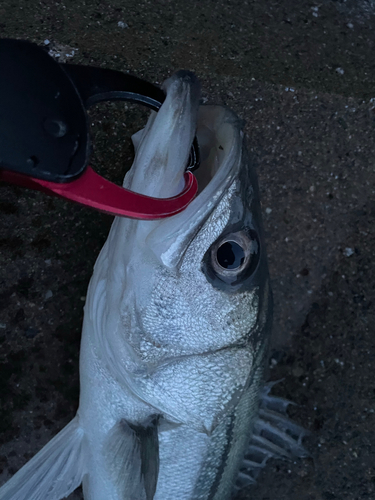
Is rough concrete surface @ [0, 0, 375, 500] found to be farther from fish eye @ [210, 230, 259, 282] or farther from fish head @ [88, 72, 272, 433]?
fish eye @ [210, 230, 259, 282]

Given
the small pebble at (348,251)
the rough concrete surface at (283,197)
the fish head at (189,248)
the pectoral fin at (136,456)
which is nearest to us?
the fish head at (189,248)

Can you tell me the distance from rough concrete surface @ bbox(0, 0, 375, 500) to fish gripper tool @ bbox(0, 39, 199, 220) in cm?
101

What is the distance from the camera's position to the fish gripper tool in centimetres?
84

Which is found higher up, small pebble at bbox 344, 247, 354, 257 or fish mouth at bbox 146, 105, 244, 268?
fish mouth at bbox 146, 105, 244, 268

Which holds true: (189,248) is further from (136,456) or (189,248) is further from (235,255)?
(136,456)

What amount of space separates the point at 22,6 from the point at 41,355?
5.68 ft

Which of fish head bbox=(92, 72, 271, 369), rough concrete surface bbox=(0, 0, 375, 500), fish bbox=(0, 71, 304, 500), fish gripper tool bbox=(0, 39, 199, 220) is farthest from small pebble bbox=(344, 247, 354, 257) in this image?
fish gripper tool bbox=(0, 39, 199, 220)

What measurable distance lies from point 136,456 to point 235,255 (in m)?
0.83

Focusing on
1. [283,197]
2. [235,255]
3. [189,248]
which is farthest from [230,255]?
[283,197]

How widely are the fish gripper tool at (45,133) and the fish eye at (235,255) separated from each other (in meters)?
0.37

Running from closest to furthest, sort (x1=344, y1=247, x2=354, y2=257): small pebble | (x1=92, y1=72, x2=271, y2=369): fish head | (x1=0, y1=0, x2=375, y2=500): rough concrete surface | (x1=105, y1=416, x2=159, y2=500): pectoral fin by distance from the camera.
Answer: (x1=92, y1=72, x2=271, y2=369): fish head
(x1=105, y1=416, x2=159, y2=500): pectoral fin
(x1=0, y1=0, x2=375, y2=500): rough concrete surface
(x1=344, y1=247, x2=354, y2=257): small pebble

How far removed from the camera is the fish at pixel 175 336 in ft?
4.02

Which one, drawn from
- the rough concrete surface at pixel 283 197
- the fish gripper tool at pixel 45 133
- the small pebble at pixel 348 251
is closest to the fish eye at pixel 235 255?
the fish gripper tool at pixel 45 133

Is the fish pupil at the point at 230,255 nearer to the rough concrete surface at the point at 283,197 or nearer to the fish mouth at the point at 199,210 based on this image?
the fish mouth at the point at 199,210
